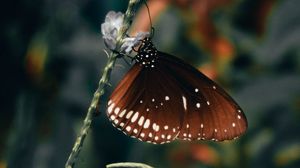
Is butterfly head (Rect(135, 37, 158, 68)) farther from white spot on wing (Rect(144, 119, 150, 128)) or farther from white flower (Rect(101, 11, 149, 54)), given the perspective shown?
white flower (Rect(101, 11, 149, 54))

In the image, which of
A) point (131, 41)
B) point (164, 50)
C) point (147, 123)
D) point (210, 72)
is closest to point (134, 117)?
point (147, 123)

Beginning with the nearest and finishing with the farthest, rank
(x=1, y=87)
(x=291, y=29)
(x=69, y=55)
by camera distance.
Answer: (x=291, y=29) < (x=1, y=87) < (x=69, y=55)

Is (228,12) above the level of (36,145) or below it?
above

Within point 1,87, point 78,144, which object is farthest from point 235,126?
point 1,87

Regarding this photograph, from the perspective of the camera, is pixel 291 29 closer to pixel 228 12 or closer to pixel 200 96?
pixel 228 12

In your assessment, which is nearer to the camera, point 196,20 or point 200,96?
point 200,96

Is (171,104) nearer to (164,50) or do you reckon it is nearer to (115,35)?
(115,35)

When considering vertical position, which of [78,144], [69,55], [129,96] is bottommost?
[78,144]
